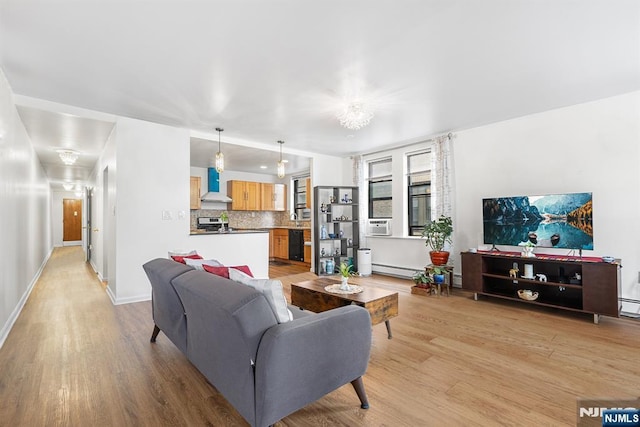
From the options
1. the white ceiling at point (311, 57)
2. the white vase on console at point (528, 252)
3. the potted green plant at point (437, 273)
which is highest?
the white ceiling at point (311, 57)

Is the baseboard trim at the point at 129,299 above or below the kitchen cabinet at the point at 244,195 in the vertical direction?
below

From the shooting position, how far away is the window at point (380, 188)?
20.7 feet

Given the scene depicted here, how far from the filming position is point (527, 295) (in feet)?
12.5

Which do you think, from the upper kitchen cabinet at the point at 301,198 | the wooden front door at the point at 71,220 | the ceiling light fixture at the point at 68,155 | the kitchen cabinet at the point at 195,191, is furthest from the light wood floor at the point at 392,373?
the wooden front door at the point at 71,220

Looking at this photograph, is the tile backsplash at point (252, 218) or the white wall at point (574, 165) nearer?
the white wall at point (574, 165)

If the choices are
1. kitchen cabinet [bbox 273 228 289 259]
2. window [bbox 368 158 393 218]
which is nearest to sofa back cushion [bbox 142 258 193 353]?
window [bbox 368 158 393 218]

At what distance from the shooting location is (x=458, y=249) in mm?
4969

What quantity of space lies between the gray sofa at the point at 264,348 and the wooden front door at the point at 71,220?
13.3 metres

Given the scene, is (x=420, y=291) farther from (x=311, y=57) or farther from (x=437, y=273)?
(x=311, y=57)

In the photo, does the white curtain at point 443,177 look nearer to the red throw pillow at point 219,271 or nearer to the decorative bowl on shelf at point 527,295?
the decorative bowl on shelf at point 527,295

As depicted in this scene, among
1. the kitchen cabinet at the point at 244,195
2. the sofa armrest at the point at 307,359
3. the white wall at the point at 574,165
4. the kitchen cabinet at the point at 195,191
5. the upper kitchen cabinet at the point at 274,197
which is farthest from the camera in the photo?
the upper kitchen cabinet at the point at 274,197

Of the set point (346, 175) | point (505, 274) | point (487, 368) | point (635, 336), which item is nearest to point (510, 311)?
point (505, 274)

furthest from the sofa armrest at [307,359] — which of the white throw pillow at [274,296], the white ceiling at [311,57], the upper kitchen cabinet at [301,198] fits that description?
the upper kitchen cabinet at [301,198]

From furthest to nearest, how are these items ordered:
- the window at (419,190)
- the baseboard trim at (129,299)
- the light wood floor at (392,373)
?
the window at (419,190) < the baseboard trim at (129,299) < the light wood floor at (392,373)
